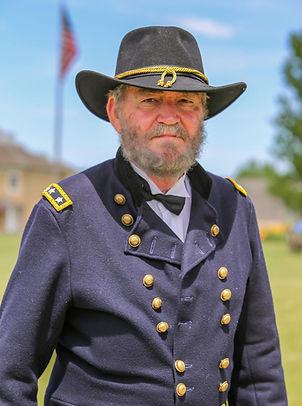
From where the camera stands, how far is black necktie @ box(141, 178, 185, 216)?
7.95 feet

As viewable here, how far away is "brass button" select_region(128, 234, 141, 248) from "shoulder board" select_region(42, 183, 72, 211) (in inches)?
8.3

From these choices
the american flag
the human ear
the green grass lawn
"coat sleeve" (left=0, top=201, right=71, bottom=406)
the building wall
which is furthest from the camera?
the building wall

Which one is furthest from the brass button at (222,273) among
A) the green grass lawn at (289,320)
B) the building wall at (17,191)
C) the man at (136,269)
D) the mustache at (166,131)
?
the building wall at (17,191)

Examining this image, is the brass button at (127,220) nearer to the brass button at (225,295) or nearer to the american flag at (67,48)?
the brass button at (225,295)

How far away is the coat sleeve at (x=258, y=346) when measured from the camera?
260 cm

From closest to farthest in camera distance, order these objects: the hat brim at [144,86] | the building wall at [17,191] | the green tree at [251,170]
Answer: the hat brim at [144,86] < the building wall at [17,191] < the green tree at [251,170]

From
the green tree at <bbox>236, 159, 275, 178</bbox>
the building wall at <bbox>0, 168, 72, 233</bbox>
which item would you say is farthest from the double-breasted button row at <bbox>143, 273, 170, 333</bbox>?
the green tree at <bbox>236, 159, 275, 178</bbox>

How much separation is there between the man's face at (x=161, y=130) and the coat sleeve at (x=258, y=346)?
47cm

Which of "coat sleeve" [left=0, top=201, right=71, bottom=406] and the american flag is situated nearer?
"coat sleeve" [left=0, top=201, right=71, bottom=406]

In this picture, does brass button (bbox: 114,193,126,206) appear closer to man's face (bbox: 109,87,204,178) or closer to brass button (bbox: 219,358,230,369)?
man's face (bbox: 109,87,204,178)

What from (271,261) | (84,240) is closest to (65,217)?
(84,240)

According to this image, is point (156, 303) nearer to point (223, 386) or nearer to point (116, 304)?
point (116, 304)

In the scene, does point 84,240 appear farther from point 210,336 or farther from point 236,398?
point 236,398

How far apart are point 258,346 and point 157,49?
1028 millimetres
